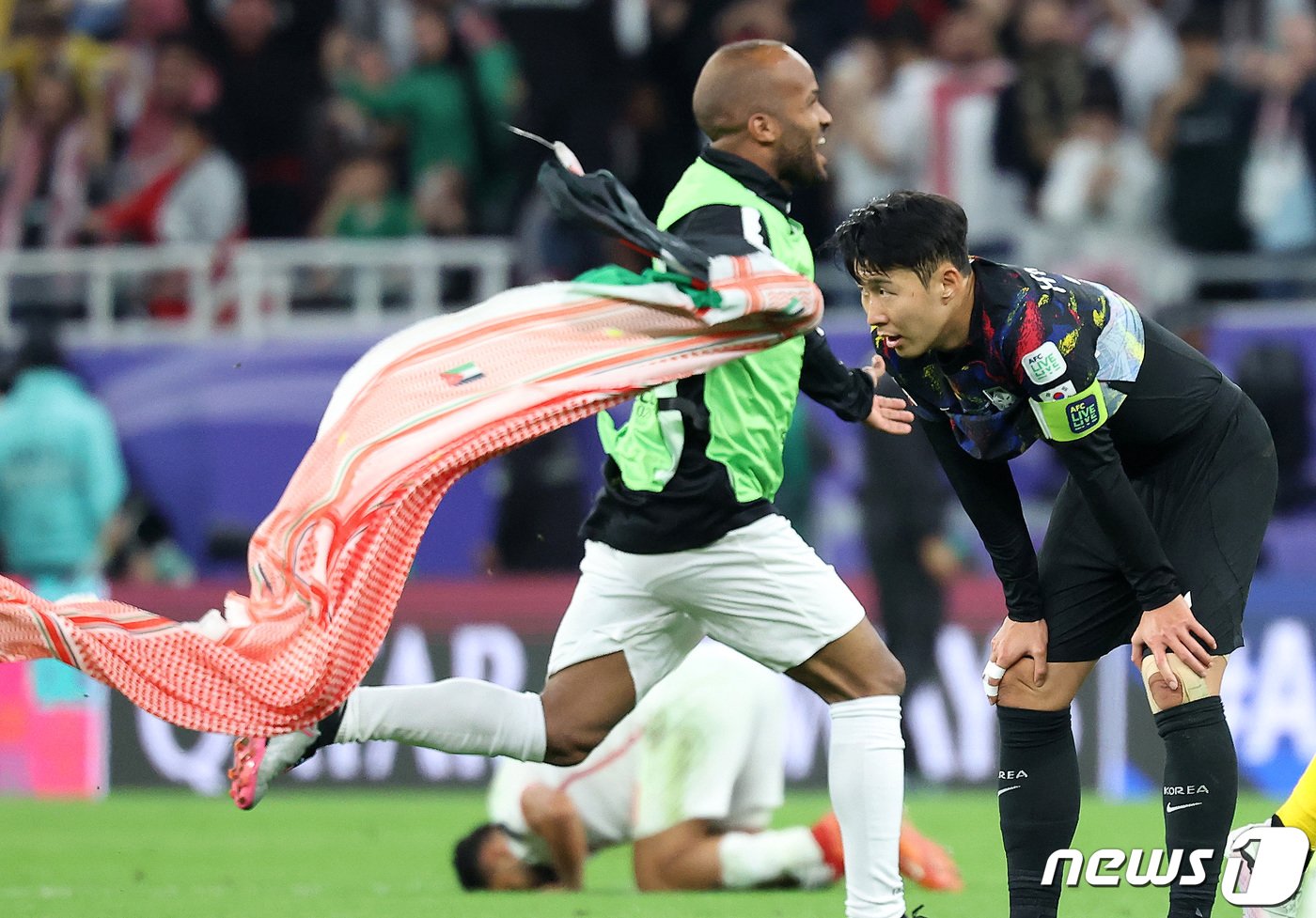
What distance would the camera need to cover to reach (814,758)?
11.0 metres

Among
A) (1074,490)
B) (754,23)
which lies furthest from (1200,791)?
(754,23)

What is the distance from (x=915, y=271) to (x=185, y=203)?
915 centimetres

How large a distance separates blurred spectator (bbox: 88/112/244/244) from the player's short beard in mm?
8218

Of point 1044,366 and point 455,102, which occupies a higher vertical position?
point 1044,366

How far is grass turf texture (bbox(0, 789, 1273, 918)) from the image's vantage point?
22.6 ft

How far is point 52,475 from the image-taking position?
462 inches

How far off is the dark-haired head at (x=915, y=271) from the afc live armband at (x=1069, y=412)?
27 cm

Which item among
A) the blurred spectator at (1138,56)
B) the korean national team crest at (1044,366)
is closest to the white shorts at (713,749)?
the korean national team crest at (1044,366)

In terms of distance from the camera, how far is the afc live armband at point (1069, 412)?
5004 mm

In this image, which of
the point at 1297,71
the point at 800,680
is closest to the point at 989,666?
the point at 800,680

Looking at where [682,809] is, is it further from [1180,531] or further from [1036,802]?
[1180,531]

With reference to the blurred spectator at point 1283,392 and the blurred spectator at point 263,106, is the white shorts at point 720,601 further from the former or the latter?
the blurred spectator at point 263,106

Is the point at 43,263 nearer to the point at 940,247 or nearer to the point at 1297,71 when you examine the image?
the point at 1297,71

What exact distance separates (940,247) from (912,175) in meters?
7.68
